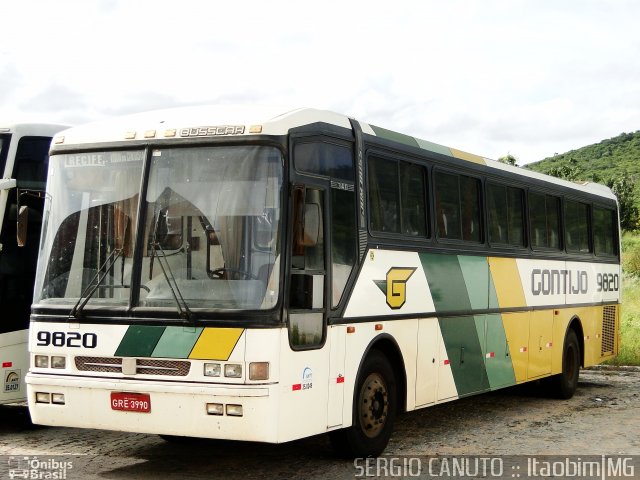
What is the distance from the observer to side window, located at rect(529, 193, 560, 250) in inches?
564

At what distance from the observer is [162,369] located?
8.24 m

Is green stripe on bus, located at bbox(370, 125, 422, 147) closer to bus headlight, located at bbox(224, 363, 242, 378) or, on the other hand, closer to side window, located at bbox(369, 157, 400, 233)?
side window, located at bbox(369, 157, 400, 233)

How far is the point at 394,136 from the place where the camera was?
34.9ft

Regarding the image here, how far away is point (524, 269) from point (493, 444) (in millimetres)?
3632

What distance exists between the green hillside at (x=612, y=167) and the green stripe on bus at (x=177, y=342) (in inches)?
1803

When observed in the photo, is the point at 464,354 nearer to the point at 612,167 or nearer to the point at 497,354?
the point at 497,354

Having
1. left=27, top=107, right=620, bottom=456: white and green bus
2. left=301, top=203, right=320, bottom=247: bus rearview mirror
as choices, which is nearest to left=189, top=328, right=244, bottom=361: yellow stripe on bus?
left=27, top=107, right=620, bottom=456: white and green bus

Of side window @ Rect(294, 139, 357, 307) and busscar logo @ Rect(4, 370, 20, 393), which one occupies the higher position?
side window @ Rect(294, 139, 357, 307)

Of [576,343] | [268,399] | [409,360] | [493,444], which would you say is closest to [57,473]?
[268,399]

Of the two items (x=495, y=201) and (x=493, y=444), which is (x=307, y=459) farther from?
(x=495, y=201)

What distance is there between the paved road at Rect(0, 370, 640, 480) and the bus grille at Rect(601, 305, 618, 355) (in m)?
3.15

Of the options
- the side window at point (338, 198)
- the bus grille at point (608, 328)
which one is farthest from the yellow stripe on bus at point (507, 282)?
the bus grille at point (608, 328)

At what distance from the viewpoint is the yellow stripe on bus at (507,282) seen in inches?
504

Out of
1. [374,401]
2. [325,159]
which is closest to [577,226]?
[374,401]
